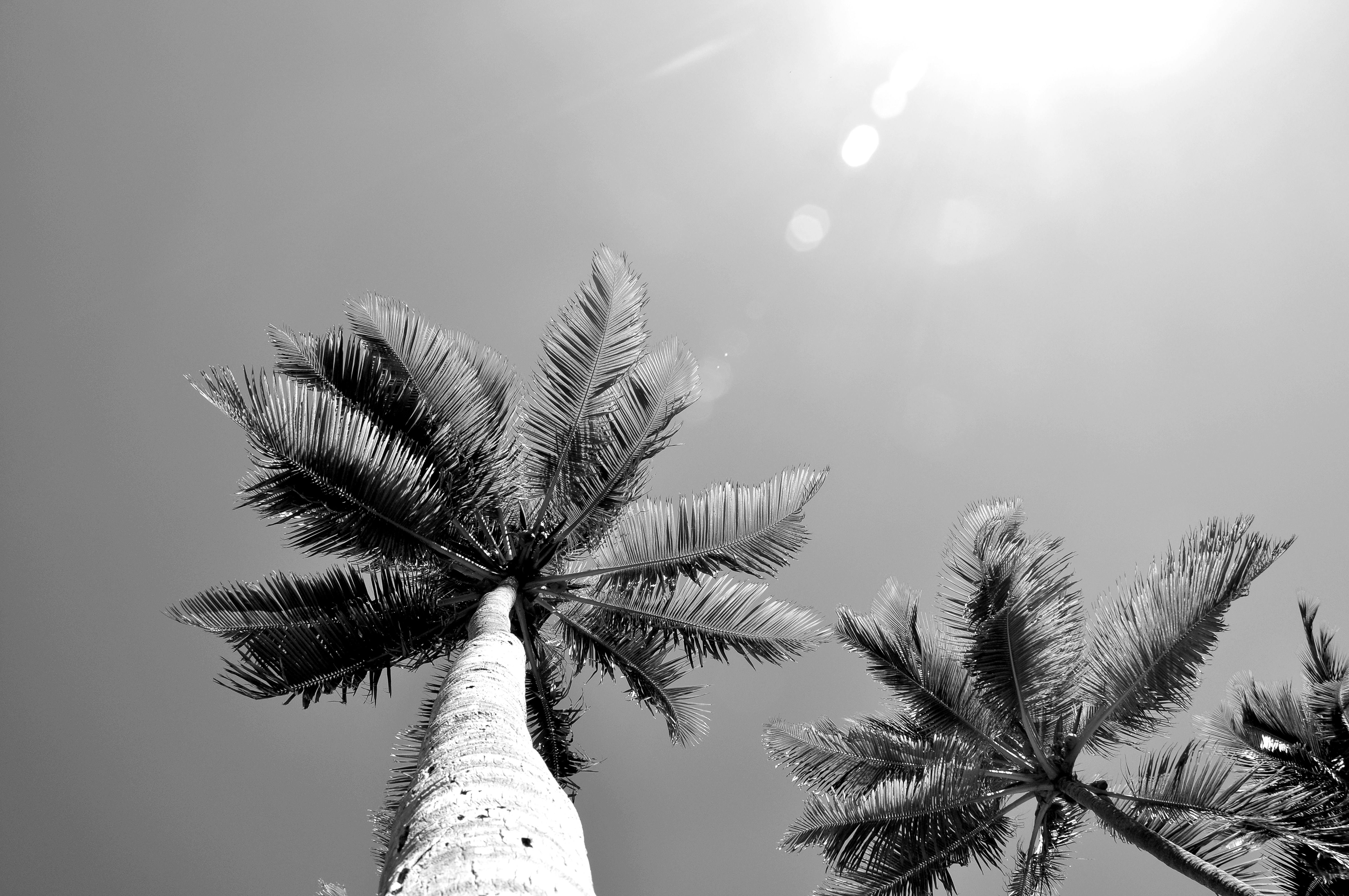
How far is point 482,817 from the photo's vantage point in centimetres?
304

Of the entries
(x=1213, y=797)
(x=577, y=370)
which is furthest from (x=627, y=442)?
(x=1213, y=797)

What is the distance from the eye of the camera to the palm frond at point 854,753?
9.54 m

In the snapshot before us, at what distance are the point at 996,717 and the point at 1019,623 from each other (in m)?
1.23

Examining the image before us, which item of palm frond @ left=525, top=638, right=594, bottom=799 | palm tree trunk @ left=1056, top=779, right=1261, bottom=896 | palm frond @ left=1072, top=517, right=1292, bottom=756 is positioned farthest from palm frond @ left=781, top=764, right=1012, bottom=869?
palm frond @ left=525, top=638, right=594, bottom=799

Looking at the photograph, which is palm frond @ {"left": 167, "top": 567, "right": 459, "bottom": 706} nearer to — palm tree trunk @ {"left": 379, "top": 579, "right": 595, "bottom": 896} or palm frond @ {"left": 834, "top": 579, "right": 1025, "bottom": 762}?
palm tree trunk @ {"left": 379, "top": 579, "right": 595, "bottom": 896}

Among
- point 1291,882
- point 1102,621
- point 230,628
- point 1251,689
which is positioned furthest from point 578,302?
point 1251,689

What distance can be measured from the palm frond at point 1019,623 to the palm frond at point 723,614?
1.75 metres

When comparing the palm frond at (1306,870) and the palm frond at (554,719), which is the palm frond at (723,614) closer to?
the palm frond at (554,719)

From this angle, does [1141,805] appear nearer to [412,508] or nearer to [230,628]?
[412,508]

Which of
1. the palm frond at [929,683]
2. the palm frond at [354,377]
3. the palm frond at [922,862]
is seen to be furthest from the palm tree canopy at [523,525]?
the palm frond at [922,862]

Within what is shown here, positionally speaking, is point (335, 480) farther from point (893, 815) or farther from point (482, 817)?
point (893, 815)

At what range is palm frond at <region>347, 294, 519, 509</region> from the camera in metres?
8.38

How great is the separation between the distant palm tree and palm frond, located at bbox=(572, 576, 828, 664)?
149 inches

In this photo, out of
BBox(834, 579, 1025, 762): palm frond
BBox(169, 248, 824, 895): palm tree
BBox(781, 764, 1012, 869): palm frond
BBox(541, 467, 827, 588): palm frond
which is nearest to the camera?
BBox(169, 248, 824, 895): palm tree
